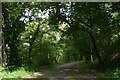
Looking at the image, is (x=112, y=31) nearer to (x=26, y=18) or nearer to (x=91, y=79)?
(x=91, y=79)

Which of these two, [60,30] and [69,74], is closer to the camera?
[69,74]

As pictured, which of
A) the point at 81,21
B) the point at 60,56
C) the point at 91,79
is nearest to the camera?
the point at 91,79

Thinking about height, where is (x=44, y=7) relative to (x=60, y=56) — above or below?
above

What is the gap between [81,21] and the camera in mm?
15281

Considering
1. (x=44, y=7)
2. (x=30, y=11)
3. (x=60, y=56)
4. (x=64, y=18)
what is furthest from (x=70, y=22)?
(x=60, y=56)

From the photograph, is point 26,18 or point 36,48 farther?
point 36,48

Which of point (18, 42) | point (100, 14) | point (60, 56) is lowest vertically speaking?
point (60, 56)

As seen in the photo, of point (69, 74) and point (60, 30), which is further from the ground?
point (60, 30)

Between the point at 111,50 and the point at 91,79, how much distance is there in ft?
24.4

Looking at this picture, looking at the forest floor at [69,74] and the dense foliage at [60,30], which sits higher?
the dense foliage at [60,30]

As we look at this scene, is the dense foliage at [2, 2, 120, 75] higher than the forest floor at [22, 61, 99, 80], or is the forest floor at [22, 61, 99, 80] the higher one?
the dense foliage at [2, 2, 120, 75]

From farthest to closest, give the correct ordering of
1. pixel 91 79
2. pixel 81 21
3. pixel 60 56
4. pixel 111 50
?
pixel 60 56 → pixel 111 50 → pixel 81 21 → pixel 91 79

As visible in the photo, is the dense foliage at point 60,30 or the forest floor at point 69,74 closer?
the forest floor at point 69,74

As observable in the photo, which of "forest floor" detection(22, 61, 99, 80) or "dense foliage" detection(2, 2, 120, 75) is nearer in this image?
"forest floor" detection(22, 61, 99, 80)
